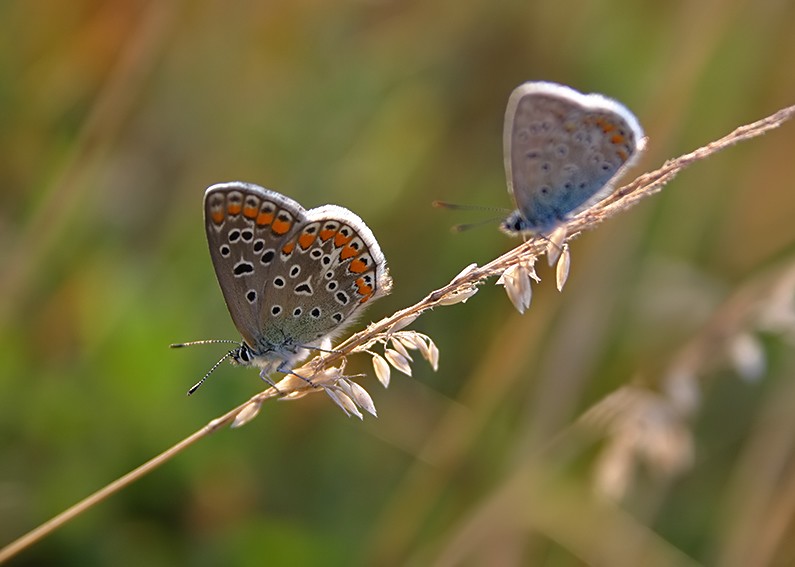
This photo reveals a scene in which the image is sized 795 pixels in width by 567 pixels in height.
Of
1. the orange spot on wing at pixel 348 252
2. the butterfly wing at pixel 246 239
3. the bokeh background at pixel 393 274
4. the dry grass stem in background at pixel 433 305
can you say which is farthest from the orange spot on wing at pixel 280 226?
the bokeh background at pixel 393 274

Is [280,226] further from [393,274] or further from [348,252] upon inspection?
[393,274]

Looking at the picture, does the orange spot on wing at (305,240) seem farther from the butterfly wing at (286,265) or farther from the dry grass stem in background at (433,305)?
the dry grass stem in background at (433,305)

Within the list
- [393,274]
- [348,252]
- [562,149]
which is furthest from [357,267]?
[393,274]

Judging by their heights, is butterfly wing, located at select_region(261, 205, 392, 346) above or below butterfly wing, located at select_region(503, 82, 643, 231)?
below

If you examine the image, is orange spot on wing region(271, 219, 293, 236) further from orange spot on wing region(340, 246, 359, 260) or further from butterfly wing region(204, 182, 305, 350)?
orange spot on wing region(340, 246, 359, 260)

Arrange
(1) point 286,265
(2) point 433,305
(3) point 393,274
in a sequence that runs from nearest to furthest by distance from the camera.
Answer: (2) point 433,305 < (1) point 286,265 < (3) point 393,274

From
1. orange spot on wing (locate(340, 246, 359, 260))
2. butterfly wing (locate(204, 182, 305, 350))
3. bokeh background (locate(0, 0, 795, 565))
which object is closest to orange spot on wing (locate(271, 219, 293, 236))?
butterfly wing (locate(204, 182, 305, 350))
